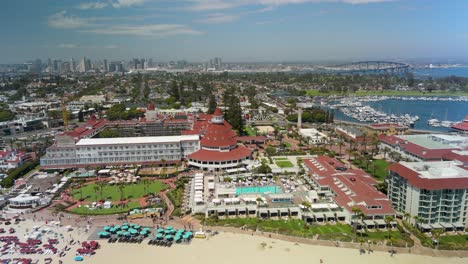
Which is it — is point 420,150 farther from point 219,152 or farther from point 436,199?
point 219,152

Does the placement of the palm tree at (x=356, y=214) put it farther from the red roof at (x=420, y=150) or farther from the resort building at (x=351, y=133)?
the resort building at (x=351, y=133)

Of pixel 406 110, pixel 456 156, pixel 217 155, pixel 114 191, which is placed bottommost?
pixel 114 191

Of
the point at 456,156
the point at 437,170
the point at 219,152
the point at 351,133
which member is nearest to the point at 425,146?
the point at 456,156

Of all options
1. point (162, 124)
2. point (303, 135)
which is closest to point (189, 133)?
point (162, 124)

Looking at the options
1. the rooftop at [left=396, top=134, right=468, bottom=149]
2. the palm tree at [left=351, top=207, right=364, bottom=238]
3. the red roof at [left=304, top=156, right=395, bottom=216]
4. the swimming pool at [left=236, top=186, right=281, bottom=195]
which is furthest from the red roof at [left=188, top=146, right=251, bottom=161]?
the rooftop at [left=396, top=134, right=468, bottom=149]

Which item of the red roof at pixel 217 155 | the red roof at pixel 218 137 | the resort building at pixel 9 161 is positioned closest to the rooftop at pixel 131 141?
the red roof at pixel 218 137

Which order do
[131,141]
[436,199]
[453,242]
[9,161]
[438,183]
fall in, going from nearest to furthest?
1. [453,242]
2. [438,183]
3. [436,199]
4. [9,161]
5. [131,141]

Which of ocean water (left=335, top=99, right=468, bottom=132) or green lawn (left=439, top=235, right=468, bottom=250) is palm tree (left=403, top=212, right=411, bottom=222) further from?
ocean water (left=335, top=99, right=468, bottom=132)
